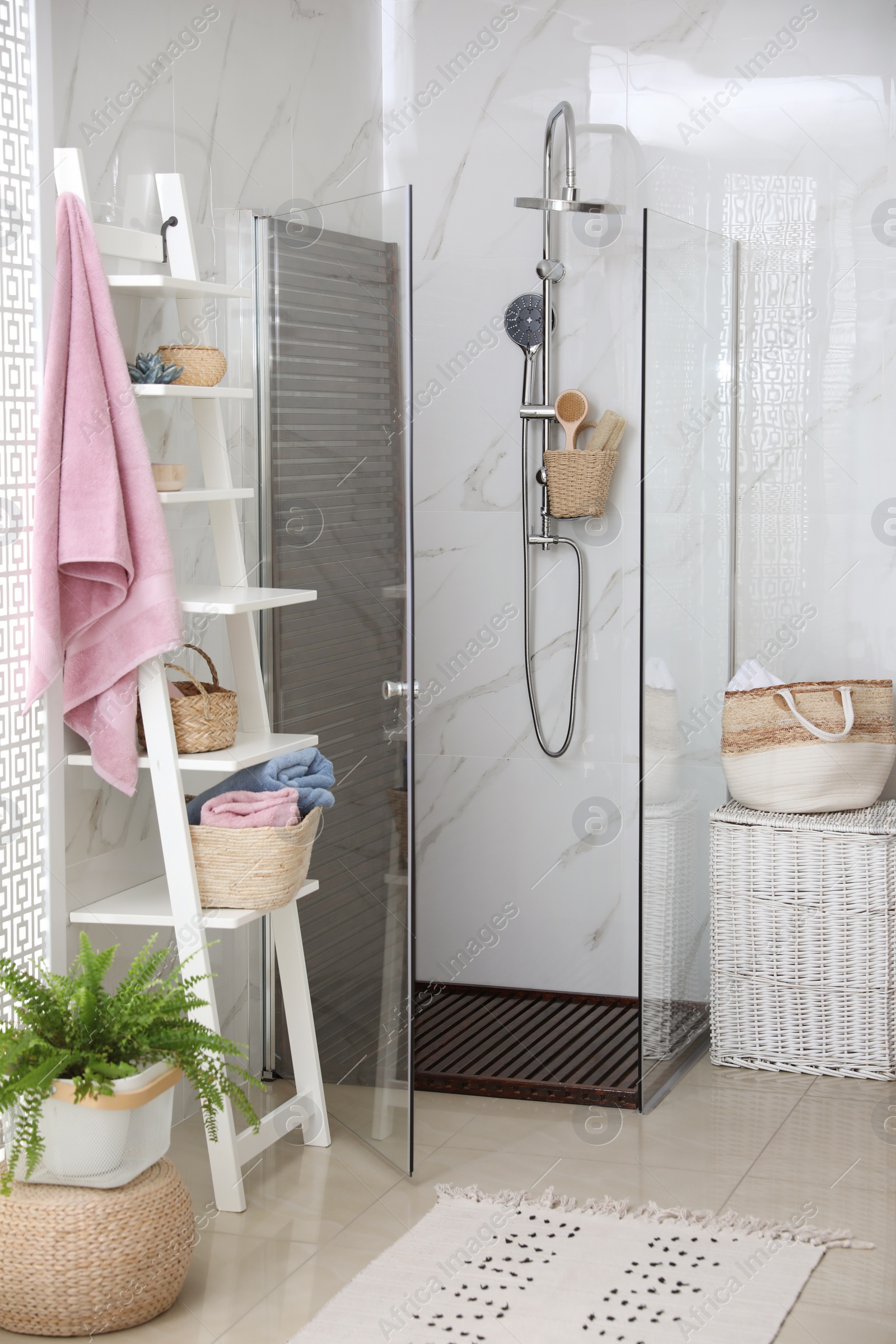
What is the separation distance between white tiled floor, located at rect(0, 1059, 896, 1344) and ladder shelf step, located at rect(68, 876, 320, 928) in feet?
1.86

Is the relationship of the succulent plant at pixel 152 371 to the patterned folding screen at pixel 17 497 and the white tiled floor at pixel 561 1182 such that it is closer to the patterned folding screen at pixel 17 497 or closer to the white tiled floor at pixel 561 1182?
the patterned folding screen at pixel 17 497

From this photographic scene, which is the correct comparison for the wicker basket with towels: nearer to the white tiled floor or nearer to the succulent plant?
the succulent plant

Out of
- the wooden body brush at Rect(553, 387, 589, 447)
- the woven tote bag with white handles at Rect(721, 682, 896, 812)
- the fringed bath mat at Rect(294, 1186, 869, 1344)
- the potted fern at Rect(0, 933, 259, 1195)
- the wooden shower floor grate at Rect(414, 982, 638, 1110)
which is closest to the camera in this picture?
the potted fern at Rect(0, 933, 259, 1195)

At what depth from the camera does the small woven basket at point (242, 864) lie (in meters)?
2.57

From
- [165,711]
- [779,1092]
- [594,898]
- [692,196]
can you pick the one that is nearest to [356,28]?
[692,196]

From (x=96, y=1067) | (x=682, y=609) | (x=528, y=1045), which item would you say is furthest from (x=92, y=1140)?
(x=682, y=609)

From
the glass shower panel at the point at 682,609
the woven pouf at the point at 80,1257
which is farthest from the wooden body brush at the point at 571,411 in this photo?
the woven pouf at the point at 80,1257

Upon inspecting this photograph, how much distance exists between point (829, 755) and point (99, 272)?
1986mm

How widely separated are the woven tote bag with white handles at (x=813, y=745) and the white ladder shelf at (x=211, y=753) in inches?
45.1

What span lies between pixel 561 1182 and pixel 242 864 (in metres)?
0.91

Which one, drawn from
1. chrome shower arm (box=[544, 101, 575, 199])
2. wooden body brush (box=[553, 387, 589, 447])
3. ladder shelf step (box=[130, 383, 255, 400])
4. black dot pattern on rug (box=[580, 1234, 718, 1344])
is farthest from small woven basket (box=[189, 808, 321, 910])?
chrome shower arm (box=[544, 101, 575, 199])

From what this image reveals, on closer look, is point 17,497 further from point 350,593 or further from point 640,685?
point 640,685

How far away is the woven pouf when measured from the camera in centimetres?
211

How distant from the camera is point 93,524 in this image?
7.80 feet
